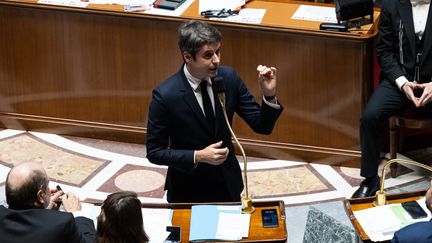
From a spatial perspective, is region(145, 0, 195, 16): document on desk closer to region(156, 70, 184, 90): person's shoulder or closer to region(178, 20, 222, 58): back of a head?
region(156, 70, 184, 90): person's shoulder

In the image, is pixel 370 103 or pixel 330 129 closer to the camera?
pixel 370 103

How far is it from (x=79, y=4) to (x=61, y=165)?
1130 mm

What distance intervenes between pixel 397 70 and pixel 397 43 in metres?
0.17

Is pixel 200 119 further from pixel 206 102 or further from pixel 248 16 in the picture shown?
pixel 248 16

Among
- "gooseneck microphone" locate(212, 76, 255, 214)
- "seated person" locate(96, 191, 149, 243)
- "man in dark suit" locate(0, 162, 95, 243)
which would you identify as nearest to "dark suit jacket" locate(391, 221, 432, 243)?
"gooseneck microphone" locate(212, 76, 255, 214)

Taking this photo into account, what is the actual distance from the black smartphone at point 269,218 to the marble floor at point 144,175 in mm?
1217

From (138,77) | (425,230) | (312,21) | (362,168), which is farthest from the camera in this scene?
(138,77)

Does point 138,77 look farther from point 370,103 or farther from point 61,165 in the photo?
point 370,103

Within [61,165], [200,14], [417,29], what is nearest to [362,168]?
[417,29]

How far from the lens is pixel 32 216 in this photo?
351 centimetres

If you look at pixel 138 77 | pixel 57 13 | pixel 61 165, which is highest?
pixel 57 13

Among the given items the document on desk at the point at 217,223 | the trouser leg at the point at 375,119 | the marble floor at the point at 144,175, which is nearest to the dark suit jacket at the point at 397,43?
the trouser leg at the point at 375,119

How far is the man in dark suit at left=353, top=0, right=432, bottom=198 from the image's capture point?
5.49 metres

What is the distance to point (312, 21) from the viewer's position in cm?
597
